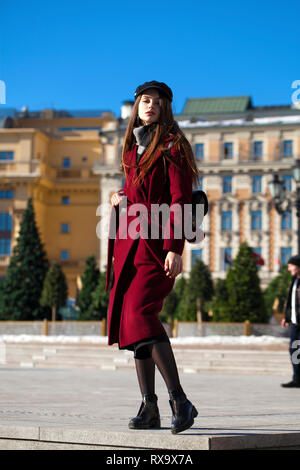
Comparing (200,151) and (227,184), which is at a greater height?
(200,151)

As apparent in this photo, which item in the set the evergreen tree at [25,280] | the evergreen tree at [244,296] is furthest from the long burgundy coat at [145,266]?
the evergreen tree at [25,280]

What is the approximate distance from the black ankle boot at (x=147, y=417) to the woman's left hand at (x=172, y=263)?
→ 0.73 metres

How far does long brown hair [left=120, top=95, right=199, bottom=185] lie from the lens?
4.36 m

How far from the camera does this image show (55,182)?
208ft

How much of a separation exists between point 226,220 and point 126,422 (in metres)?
51.3

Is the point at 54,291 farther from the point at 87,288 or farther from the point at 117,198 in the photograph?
the point at 117,198

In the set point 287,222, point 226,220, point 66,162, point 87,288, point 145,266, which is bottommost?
point 87,288

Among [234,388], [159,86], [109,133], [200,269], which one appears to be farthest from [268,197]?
[159,86]

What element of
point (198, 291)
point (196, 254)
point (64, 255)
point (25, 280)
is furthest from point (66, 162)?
point (198, 291)

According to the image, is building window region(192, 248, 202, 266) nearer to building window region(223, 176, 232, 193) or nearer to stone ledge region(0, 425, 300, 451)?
building window region(223, 176, 232, 193)

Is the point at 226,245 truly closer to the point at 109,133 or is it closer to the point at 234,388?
the point at 109,133

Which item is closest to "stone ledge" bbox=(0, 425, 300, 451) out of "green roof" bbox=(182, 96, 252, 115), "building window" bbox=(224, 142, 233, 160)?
"building window" bbox=(224, 142, 233, 160)

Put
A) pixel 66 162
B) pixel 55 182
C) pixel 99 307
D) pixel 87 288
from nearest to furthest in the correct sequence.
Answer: pixel 99 307 < pixel 87 288 < pixel 55 182 < pixel 66 162
